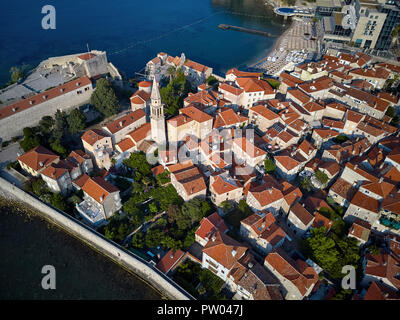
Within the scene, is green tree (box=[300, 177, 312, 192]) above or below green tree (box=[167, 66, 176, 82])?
below

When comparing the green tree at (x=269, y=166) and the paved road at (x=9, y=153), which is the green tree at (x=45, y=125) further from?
the green tree at (x=269, y=166)

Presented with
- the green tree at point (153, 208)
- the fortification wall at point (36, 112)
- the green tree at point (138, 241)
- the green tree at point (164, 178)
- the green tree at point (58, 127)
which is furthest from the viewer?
the fortification wall at point (36, 112)

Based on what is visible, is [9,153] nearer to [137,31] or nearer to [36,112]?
[36,112]

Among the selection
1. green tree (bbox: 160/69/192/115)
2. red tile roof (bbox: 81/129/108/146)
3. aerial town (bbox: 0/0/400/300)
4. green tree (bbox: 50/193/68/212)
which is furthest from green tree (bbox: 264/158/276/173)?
green tree (bbox: 50/193/68/212)

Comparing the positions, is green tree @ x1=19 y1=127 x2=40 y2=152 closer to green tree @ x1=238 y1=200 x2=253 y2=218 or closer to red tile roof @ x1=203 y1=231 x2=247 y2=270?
red tile roof @ x1=203 y1=231 x2=247 y2=270
